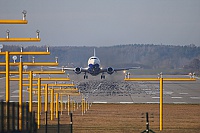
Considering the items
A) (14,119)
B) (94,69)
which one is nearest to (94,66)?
(94,69)

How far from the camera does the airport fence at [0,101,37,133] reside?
54.2ft

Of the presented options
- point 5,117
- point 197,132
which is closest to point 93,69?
point 197,132

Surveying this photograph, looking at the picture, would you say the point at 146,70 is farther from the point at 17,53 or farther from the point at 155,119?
the point at 17,53

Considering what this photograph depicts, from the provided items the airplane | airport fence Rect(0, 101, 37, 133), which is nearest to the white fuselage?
the airplane

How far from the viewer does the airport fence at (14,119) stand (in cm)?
1652

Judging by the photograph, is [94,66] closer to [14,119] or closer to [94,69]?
[94,69]

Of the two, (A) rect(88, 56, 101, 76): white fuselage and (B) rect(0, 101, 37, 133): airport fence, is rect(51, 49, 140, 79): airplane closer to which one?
(A) rect(88, 56, 101, 76): white fuselage

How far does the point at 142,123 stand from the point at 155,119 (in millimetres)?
3331

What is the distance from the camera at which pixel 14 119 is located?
56.0ft

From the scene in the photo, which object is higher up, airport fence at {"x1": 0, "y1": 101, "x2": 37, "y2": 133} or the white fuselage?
the white fuselage

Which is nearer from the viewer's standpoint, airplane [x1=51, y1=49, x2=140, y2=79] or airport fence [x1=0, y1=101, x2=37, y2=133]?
airport fence [x1=0, y1=101, x2=37, y2=133]

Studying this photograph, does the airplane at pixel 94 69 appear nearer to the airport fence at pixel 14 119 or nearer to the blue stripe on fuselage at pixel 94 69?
the blue stripe on fuselage at pixel 94 69

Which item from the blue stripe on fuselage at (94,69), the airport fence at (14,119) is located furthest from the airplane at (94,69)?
the airport fence at (14,119)

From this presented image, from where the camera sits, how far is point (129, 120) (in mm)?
33531
